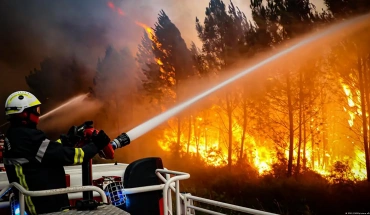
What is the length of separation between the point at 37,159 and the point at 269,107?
56.1ft

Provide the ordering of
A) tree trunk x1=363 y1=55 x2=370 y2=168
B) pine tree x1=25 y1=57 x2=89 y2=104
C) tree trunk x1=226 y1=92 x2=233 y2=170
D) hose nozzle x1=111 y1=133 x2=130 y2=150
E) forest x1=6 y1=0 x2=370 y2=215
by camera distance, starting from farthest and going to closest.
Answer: pine tree x1=25 y1=57 x2=89 y2=104, tree trunk x1=226 y1=92 x2=233 y2=170, forest x1=6 y1=0 x2=370 y2=215, tree trunk x1=363 y1=55 x2=370 y2=168, hose nozzle x1=111 y1=133 x2=130 y2=150

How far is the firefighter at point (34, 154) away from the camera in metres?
2.88

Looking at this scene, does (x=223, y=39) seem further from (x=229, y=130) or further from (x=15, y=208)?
(x=15, y=208)

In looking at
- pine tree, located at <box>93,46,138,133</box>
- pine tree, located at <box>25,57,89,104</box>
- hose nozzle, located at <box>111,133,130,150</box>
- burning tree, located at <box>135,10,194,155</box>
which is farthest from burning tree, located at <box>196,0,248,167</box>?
pine tree, located at <box>25,57,89,104</box>

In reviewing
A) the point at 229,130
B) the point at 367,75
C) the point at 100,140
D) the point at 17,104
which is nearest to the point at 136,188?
the point at 100,140

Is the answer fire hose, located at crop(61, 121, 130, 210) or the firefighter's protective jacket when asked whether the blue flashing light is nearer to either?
the firefighter's protective jacket

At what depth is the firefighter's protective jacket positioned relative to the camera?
2877 millimetres

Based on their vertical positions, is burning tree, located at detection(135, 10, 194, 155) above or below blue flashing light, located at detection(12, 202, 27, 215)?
above

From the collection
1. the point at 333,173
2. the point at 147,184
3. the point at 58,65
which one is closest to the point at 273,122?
the point at 333,173

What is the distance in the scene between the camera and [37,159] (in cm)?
288

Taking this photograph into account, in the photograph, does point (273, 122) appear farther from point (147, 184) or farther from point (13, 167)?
point (13, 167)

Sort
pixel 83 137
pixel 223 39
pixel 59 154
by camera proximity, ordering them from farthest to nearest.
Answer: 1. pixel 223 39
2. pixel 83 137
3. pixel 59 154

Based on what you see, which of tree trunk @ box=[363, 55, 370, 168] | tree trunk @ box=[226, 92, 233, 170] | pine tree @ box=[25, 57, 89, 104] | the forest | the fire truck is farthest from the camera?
pine tree @ box=[25, 57, 89, 104]

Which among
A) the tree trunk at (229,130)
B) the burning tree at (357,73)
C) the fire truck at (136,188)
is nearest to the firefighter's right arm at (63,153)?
the fire truck at (136,188)
